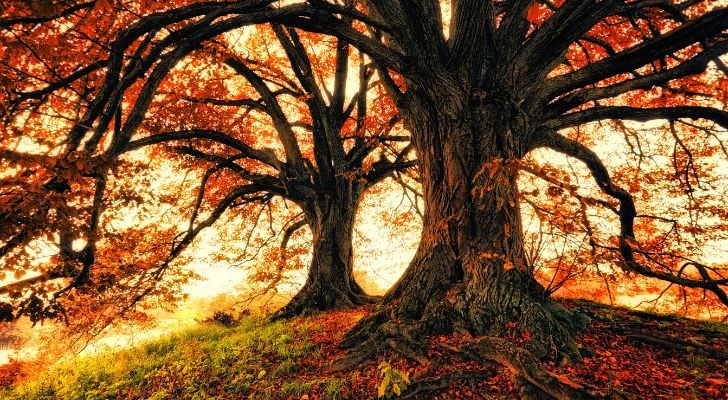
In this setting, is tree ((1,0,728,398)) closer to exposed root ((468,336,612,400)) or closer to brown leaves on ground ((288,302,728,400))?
brown leaves on ground ((288,302,728,400))

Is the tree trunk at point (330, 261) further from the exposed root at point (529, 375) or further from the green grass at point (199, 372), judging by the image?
the exposed root at point (529, 375)

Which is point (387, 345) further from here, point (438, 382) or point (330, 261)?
point (330, 261)

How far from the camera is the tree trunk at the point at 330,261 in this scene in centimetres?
875

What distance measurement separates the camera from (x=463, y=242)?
14.8 ft

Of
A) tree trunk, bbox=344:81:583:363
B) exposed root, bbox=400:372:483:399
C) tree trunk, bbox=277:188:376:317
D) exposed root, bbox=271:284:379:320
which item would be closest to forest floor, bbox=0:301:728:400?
exposed root, bbox=400:372:483:399

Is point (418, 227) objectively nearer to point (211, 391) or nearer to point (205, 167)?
point (205, 167)

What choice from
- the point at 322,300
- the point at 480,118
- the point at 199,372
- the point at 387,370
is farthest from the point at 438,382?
the point at 322,300

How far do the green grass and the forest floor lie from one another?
18 mm

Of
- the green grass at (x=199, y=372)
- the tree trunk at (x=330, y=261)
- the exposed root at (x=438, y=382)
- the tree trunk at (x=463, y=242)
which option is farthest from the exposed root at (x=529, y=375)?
the tree trunk at (x=330, y=261)

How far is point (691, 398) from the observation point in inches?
106

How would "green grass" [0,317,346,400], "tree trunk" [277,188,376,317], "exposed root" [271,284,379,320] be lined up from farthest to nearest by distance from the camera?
"tree trunk" [277,188,376,317], "exposed root" [271,284,379,320], "green grass" [0,317,346,400]

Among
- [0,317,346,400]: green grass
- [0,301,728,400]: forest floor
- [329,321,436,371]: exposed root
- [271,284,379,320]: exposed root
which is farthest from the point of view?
[271,284,379,320]: exposed root

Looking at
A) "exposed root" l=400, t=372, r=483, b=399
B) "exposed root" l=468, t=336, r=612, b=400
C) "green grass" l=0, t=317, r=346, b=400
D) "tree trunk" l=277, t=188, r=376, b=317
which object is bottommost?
"green grass" l=0, t=317, r=346, b=400

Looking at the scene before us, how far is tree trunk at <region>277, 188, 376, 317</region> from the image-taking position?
8750 mm
